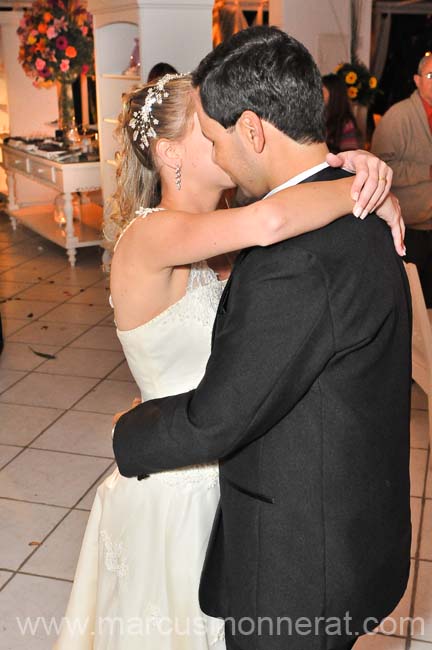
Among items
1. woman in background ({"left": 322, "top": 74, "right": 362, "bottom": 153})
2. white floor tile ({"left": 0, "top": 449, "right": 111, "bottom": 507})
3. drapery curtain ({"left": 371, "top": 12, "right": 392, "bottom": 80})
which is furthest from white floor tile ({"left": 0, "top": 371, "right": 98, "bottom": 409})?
drapery curtain ({"left": 371, "top": 12, "right": 392, "bottom": 80})

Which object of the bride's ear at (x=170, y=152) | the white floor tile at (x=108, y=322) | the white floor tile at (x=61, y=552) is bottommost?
the white floor tile at (x=108, y=322)

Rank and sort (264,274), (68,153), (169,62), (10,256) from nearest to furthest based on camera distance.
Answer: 1. (264,274)
2. (169,62)
3. (68,153)
4. (10,256)

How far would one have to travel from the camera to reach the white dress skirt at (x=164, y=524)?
1.85 m

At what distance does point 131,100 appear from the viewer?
1.95m

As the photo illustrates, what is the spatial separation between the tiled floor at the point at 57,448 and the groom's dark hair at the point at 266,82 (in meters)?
1.90

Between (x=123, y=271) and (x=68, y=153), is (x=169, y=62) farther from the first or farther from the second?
(x=123, y=271)

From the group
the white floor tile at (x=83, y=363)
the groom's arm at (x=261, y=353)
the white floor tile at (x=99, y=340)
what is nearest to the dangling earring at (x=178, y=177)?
the groom's arm at (x=261, y=353)

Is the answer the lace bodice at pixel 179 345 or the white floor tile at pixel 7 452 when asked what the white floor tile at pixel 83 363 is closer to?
the white floor tile at pixel 7 452

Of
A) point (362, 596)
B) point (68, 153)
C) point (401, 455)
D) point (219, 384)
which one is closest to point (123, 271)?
point (219, 384)

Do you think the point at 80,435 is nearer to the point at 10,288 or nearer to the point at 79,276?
the point at 10,288

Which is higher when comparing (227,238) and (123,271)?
(227,238)

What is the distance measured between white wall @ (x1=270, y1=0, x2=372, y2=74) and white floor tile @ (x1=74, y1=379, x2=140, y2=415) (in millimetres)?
3547

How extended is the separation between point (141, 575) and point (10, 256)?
610 centimetres

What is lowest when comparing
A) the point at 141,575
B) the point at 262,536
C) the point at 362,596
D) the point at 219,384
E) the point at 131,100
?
the point at 141,575
